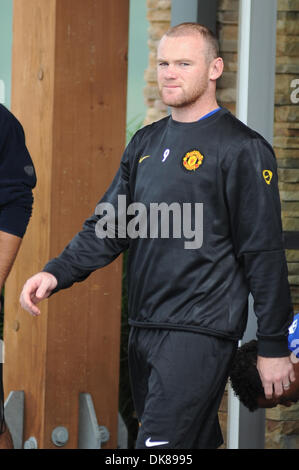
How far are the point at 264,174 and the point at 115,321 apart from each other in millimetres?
1649

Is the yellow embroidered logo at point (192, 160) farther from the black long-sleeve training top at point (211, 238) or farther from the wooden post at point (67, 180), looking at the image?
the wooden post at point (67, 180)

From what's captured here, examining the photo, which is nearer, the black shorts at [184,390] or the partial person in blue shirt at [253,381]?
the black shorts at [184,390]

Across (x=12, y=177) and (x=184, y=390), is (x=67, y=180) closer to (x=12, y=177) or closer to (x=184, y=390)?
(x=12, y=177)

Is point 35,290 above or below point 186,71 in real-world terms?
below

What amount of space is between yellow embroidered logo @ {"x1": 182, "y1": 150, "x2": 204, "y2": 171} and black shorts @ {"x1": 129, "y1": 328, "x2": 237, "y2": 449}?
0.50 m

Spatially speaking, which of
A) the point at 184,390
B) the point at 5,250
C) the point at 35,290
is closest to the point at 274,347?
the point at 184,390

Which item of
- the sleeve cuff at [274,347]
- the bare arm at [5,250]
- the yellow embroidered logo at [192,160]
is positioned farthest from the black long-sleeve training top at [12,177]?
the sleeve cuff at [274,347]

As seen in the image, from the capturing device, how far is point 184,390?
2795 mm

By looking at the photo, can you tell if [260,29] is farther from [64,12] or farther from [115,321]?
[115,321]

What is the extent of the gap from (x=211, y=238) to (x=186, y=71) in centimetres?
52

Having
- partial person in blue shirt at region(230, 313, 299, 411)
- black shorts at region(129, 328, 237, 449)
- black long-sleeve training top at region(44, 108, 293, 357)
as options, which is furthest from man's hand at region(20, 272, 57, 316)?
partial person in blue shirt at region(230, 313, 299, 411)

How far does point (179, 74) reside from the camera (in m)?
2.87

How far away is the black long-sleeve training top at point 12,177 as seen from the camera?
11.0 ft

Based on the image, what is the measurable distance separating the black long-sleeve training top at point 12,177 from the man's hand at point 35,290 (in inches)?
18.9
